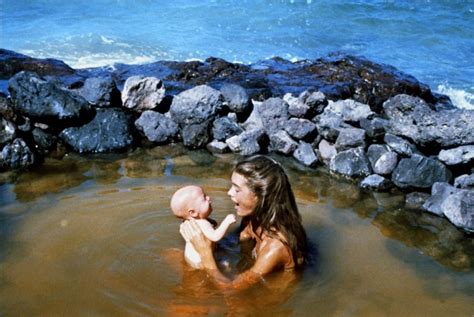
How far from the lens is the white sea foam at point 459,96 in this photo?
39.8ft

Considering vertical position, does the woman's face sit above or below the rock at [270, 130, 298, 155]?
above

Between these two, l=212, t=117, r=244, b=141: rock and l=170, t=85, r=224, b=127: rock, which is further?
l=170, t=85, r=224, b=127: rock

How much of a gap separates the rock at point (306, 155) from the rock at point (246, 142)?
554mm

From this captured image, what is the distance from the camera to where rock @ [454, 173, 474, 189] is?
257 inches

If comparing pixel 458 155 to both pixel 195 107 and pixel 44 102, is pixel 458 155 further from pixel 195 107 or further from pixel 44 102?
pixel 44 102

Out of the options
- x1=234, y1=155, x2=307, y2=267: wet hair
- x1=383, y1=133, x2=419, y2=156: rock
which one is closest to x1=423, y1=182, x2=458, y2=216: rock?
x1=383, y1=133, x2=419, y2=156: rock

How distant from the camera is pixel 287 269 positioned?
193 inches

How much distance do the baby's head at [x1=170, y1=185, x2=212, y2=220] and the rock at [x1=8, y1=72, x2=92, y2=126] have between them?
3608 millimetres

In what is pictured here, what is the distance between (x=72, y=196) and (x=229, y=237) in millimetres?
1992

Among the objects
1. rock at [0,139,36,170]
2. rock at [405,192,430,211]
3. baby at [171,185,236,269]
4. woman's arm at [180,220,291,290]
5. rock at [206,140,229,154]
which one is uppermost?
baby at [171,185,236,269]

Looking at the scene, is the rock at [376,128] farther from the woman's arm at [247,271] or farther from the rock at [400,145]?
the woman's arm at [247,271]

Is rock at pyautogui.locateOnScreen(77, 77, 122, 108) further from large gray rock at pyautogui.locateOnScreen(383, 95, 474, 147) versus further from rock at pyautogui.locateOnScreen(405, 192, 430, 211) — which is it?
rock at pyautogui.locateOnScreen(405, 192, 430, 211)

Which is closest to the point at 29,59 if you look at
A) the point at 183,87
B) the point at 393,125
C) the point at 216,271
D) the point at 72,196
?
the point at 183,87

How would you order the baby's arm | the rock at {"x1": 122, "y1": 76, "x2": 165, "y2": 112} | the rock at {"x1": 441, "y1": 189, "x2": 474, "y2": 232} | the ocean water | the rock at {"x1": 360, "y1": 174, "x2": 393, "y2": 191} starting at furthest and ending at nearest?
the ocean water
the rock at {"x1": 122, "y1": 76, "x2": 165, "y2": 112}
the rock at {"x1": 360, "y1": 174, "x2": 393, "y2": 191}
the rock at {"x1": 441, "y1": 189, "x2": 474, "y2": 232}
the baby's arm
